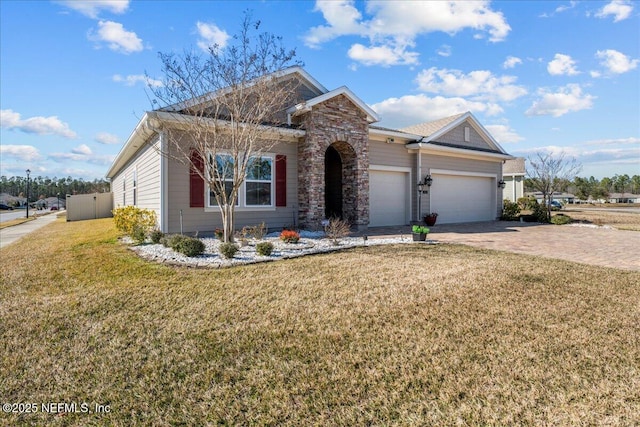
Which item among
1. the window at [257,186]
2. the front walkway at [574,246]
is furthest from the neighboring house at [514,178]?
the window at [257,186]

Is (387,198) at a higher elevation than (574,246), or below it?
higher

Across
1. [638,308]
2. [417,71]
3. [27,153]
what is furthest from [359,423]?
[27,153]

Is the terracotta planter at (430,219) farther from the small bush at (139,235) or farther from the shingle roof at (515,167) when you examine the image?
the shingle roof at (515,167)

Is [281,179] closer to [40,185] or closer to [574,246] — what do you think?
[574,246]

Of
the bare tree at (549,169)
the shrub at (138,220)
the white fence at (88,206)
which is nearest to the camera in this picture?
the shrub at (138,220)

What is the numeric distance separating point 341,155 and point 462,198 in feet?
24.6

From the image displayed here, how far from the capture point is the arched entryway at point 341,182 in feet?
39.6

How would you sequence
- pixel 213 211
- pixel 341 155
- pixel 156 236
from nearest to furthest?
pixel 156 236
pixel 213 211
pixel 341 155

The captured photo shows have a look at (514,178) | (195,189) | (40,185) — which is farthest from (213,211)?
(40,185)

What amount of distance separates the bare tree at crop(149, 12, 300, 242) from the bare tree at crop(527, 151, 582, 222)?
61.0 feet

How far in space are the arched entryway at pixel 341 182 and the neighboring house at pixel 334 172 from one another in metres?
0.04

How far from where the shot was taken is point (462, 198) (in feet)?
53.5

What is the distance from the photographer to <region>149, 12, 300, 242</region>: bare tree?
812 cm

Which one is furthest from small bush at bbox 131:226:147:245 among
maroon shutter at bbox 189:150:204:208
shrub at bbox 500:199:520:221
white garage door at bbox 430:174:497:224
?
shrub at bbox 500:199:520:221
